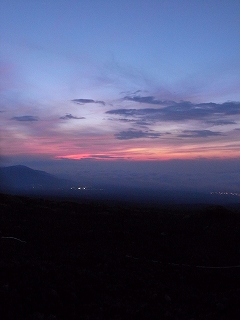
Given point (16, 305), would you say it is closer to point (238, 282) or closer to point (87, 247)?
point (87, 247)

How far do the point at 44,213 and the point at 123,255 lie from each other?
12.7 m

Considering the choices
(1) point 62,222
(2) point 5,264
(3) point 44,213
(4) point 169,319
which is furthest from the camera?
(3) point 44,213

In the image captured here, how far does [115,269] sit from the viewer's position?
11.8m

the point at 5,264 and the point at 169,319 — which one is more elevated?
the point at 5,264

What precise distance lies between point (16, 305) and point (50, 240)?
8.86m

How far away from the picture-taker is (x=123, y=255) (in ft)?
47.1

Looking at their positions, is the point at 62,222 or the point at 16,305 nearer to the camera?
the point at 16,305

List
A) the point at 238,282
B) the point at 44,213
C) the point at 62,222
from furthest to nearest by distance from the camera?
1. the point at 44,213
2. the point at 62,222
3. the point at 238,282

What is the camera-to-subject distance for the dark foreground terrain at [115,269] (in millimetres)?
8094

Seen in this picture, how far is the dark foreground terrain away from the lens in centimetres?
809

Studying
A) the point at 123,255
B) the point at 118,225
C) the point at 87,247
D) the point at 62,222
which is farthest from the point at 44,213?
the point at 123,255

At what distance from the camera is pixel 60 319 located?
7.30 m

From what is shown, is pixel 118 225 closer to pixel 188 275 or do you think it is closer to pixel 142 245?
pixel 142 245

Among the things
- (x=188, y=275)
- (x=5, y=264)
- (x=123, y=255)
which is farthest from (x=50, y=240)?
(x=188, y=275)
